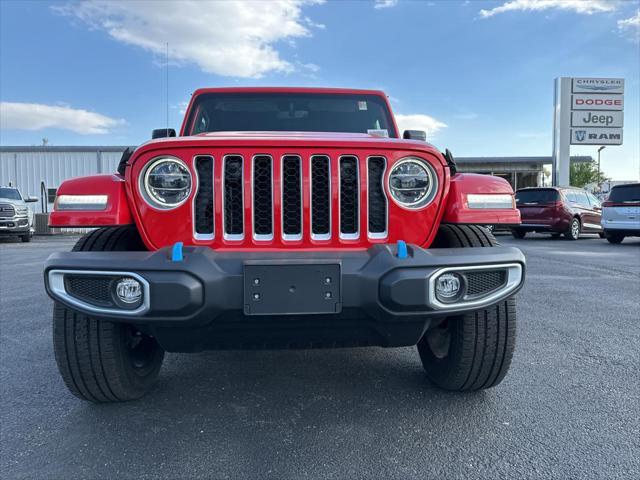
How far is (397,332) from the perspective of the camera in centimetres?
210

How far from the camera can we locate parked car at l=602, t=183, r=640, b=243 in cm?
1107

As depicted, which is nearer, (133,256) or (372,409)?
(133,256)

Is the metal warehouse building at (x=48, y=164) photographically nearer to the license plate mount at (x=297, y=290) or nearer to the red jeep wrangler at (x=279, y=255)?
the red jeep wrangler at (x=279, y=255)

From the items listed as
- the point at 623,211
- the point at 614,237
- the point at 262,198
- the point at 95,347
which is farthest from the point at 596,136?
the point at 95,347

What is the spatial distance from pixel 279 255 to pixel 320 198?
36 centimetres

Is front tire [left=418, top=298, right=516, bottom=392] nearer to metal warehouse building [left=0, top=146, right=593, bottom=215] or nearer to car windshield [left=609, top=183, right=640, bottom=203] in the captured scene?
car windshield [left=609, top=183, right=640, bottom=203]

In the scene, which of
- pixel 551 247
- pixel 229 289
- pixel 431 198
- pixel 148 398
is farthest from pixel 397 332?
pixel 551 247

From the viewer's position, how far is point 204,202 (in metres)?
2.09

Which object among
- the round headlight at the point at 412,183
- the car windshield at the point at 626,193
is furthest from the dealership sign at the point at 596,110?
the round headlight at the point at 412,183

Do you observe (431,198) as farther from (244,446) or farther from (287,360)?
(287,360)

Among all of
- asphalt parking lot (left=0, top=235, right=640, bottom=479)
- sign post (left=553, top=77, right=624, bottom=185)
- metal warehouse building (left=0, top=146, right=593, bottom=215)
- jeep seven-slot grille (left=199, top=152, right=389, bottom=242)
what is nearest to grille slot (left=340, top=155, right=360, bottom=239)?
jeep seven-slot grille (left=199, top=152, right=389, bottom=242)

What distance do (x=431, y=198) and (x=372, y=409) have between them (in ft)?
3.62

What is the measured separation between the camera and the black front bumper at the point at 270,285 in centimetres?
182

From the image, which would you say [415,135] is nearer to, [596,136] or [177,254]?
[177,254]
